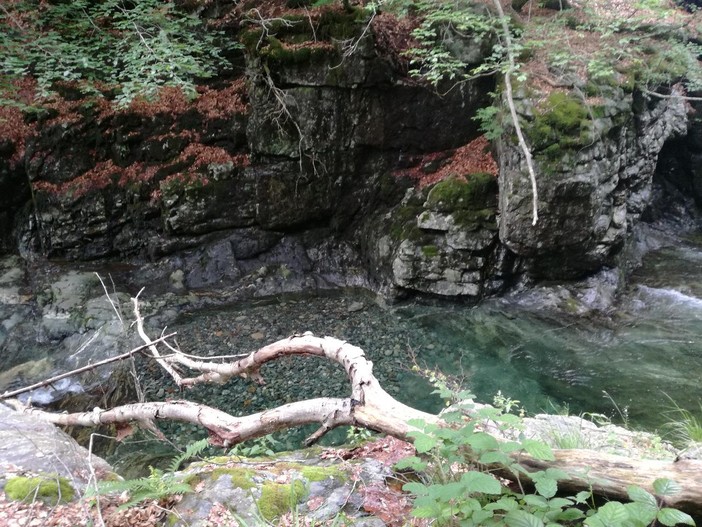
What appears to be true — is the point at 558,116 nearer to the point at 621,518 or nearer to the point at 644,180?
the point at 644,180

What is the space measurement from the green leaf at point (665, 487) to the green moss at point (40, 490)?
283 centimetres

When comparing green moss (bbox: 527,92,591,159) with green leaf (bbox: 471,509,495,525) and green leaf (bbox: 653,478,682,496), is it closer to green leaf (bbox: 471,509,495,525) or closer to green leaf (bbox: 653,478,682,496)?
green leaf (bbox: 653,478,682,496)

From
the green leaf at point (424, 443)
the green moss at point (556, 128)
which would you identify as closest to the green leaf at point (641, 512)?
the green leaf at point (424, 443)

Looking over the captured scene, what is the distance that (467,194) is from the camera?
8.90m

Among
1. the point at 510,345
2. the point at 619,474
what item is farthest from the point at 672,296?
the point at 619,474

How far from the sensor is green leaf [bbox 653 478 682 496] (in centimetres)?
189

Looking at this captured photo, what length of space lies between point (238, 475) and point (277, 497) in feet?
1.20

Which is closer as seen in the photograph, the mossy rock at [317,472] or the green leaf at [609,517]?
the green leaf at [609,517]

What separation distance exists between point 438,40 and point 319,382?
7080 mm

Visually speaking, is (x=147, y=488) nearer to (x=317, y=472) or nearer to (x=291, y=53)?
(x=317, y=472)

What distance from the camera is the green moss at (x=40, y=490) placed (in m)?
2.50

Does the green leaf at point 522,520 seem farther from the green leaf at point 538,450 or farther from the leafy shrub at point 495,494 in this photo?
the green leaf at point 538,450

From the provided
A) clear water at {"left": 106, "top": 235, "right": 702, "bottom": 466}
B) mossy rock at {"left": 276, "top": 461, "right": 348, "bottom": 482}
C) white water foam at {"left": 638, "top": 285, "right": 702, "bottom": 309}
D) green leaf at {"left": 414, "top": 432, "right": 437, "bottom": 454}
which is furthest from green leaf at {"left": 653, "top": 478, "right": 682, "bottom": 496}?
white water foam at {"left": 638, "top": 285, "right": 702, "bottom": 309}

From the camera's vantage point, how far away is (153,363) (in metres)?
7.66
